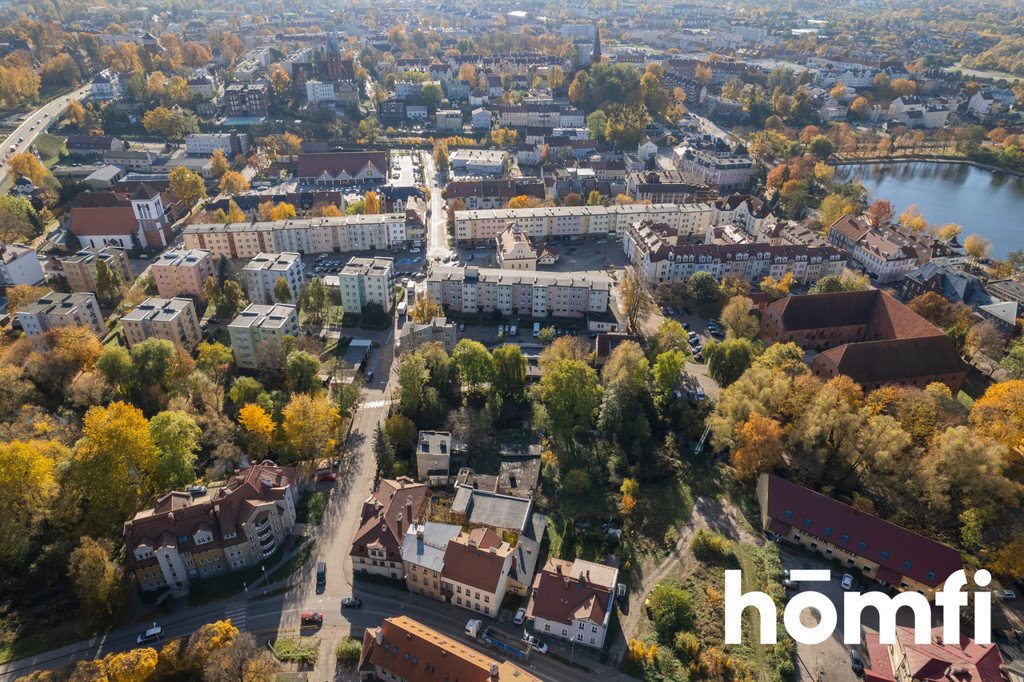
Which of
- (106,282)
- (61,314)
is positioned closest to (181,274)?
(106,282)

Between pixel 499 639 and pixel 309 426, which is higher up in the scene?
pixel 309 426

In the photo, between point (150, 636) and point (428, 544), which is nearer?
point (150, 636)

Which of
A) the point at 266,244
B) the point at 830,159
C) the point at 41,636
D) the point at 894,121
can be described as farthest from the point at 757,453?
the point at 894,121

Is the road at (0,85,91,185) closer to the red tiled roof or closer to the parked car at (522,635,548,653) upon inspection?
the parked car at (522,635,548,653)

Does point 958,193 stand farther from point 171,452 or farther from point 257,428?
point 171,452

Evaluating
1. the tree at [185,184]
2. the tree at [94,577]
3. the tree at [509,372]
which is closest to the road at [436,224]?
the tree at [509,372]

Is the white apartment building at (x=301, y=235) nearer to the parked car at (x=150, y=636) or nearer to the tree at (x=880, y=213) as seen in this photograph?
the parked car at (x=150, y=636)
